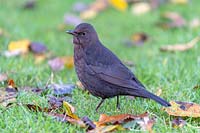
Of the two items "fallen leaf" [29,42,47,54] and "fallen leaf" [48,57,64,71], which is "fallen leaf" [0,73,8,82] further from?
"fallen leaf" [29,42,47,54]

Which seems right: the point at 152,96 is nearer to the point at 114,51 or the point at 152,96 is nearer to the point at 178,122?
the point at 178,122

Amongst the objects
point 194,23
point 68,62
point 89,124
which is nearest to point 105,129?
point 89,124

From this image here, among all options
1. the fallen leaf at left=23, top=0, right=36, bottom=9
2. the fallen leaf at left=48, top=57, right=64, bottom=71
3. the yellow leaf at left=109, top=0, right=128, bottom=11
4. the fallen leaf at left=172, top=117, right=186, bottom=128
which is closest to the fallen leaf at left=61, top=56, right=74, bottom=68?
the fallen leaf at left=48, top=57, right=64, bottom=71

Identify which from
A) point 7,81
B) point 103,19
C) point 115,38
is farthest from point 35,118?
point 103,19

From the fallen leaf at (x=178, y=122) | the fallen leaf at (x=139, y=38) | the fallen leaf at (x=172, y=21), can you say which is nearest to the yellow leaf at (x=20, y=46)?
the fallen leaf at (x=139, y=38)

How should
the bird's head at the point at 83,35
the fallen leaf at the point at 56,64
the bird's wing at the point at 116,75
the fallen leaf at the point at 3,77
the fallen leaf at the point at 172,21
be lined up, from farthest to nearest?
the fallen leaf at the point at 172,21
the fallen leaf at the point at 56,64
the fallen leaf at the point at 3,77
the bird's head at the point at 83,35
the bird's wing at the point at 116,75

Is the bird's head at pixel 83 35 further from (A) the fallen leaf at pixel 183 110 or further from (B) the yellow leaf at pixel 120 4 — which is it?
(B) the yellow leaf at pixel 120 4

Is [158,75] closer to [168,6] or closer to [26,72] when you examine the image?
[26,72]
